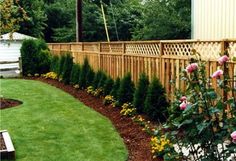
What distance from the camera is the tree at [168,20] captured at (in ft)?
63.4

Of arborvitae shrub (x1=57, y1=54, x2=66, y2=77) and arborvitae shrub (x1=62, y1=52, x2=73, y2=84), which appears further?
arborvitae shrub (x1=57, y1=54, x2=66, y2=77)

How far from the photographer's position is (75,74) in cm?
1410

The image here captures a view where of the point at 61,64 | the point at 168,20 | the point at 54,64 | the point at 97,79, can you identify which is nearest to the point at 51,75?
the point at 54,64

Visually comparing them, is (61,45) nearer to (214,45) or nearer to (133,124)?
(133,124)

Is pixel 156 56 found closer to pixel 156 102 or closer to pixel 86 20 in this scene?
pixel 156 102

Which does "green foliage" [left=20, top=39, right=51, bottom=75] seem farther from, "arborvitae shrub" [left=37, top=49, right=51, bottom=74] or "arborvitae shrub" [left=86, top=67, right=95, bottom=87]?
"arborvitae shrub" [left=86, top=67, right=95, bottom=87]

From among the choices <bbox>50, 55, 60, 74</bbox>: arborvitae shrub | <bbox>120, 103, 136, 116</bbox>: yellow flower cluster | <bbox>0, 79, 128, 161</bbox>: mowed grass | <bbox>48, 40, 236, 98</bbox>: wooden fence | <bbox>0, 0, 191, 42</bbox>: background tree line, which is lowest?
<bbox>0, 79, 128, 161</bbox>: mowed grass

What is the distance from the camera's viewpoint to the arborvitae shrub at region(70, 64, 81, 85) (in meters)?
14.0

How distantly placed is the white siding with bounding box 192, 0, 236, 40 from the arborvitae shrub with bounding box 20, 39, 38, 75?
9.94 metres

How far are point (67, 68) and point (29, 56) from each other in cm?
484

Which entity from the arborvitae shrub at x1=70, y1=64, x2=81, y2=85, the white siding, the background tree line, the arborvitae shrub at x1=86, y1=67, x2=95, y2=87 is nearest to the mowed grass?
the arborvitae shrub at x1=86, y1=67, x2=95, y2=87

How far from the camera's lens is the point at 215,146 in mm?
3664

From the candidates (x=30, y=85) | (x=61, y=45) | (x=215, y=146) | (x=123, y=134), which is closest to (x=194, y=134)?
(x=215, y=146)

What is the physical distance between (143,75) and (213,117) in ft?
15.6
